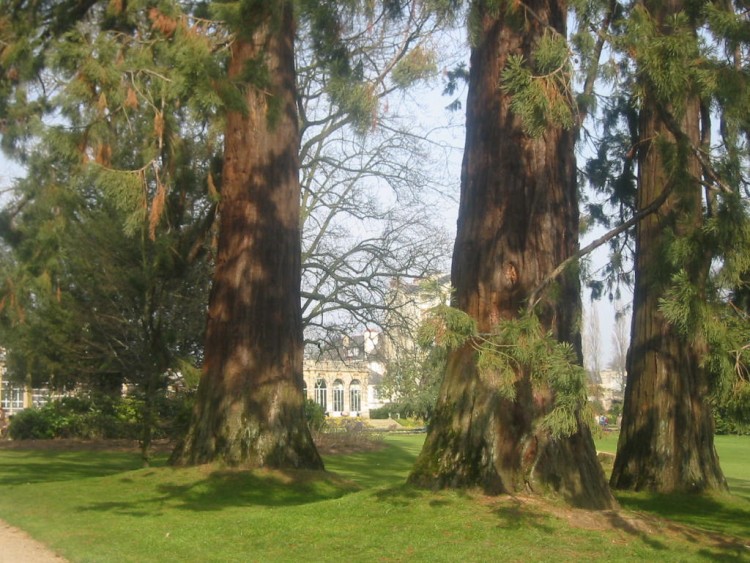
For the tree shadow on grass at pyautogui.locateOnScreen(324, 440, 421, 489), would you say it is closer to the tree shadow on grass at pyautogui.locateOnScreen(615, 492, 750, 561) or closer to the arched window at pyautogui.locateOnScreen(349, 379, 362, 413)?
the tree shadow on grass at pyautogui.locateOnScreen(615, 492, 750, 561)

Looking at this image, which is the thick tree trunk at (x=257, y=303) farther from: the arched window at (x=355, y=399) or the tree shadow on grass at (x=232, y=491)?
the arched window at (x=355, y=399)

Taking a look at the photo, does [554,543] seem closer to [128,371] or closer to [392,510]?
[392,510]

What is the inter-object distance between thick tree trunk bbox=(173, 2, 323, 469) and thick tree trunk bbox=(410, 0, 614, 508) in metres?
4.62

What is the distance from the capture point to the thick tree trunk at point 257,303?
14.5 metres

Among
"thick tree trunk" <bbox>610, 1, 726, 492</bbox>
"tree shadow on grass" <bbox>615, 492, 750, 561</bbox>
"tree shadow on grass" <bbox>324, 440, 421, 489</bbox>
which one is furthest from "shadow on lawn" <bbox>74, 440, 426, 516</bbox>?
"thick tree trunk" <bbox>610, 1, 726, 492</bbox>

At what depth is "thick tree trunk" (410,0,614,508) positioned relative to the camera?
9.64 m

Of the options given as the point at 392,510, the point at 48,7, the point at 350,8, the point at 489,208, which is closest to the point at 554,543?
the point at 392,510

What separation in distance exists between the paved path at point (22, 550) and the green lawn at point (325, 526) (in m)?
0.15

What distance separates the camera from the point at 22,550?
30.1 ft

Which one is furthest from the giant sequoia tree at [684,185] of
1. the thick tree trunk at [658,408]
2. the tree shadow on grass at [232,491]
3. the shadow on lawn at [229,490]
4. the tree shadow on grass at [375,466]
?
the tree shadow on grass at [375,466]

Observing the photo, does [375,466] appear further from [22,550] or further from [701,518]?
[22,550]

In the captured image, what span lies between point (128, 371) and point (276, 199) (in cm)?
560

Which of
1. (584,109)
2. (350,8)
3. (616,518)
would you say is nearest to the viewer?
(616,518)

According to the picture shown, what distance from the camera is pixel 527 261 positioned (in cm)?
1011
